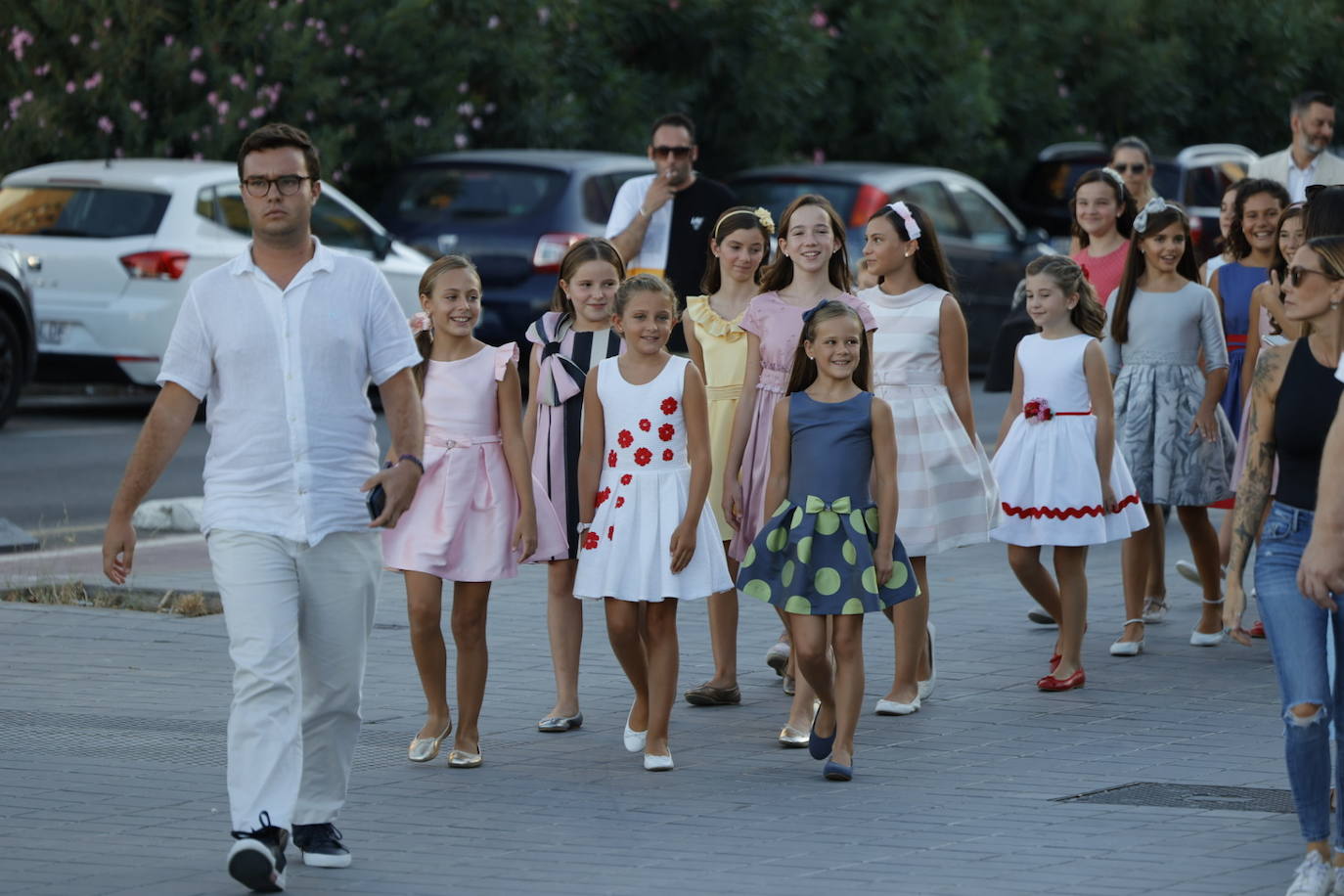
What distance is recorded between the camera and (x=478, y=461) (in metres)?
7.38

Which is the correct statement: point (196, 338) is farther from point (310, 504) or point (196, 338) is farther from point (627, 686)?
point (627, 686)

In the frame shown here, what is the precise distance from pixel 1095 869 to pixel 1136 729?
1.87 m

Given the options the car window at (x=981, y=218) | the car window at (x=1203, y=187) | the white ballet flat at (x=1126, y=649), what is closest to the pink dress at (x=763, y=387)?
the white ballet flat at (x=1126, y=649)

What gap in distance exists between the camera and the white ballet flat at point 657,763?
7156 mm

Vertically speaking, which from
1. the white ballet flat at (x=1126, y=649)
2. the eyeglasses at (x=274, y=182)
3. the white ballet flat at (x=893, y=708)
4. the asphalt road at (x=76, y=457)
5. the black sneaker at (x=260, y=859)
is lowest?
the white ballet flat at (x=1126, y=649)

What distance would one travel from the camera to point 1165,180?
78.5ft

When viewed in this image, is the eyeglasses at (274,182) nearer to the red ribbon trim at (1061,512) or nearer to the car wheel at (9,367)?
the red ribbon trim at (1061,512)

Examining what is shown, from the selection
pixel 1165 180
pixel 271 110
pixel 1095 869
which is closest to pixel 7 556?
pixel 1095 869

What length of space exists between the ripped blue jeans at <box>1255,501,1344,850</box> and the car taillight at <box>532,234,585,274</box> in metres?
12.1

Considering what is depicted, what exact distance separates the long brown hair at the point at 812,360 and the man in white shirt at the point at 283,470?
1719mm

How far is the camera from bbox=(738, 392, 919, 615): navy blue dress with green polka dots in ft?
23.7

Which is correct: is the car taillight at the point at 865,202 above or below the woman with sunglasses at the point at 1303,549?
above

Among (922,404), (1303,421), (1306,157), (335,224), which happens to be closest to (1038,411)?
(922,404)

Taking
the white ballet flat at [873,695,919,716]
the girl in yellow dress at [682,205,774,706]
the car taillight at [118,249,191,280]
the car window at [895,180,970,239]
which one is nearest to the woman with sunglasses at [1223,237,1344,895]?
the white ballet flat at [873,695,919,716]
